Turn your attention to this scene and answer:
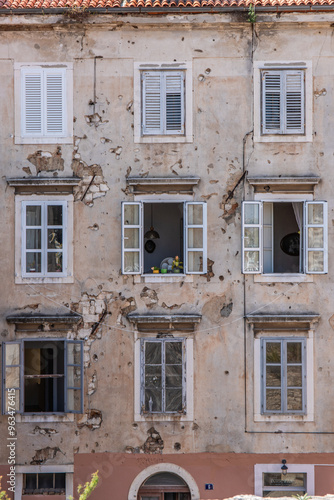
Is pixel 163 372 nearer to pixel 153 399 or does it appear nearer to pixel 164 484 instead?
pixel 153 399

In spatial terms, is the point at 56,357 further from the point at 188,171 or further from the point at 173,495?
the point at 188,171

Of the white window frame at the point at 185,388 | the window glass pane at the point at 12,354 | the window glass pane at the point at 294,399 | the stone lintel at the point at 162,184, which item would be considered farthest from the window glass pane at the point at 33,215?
the window glass pane at the point at 294,399

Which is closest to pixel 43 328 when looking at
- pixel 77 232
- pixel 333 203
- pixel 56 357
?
pixel 56 357

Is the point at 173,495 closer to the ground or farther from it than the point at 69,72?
closer to the ground

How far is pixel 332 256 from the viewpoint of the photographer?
1616 cm

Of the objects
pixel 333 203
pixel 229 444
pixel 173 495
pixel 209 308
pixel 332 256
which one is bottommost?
pixel 173 495

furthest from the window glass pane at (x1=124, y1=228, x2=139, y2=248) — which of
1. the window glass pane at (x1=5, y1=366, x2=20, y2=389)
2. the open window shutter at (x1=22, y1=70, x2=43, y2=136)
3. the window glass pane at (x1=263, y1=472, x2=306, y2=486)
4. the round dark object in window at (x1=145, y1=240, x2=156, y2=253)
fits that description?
the window glass pane at (x1=263, y1=472, x2=306, y2=486)

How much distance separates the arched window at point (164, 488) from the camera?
16.2m

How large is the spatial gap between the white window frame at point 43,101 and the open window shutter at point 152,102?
1.69 meters

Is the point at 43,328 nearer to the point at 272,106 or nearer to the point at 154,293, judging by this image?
the point at 154,293

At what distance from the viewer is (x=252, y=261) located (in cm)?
1606

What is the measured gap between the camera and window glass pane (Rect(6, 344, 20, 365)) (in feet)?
51.9

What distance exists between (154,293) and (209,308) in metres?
1.29

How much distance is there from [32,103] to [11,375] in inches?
244
